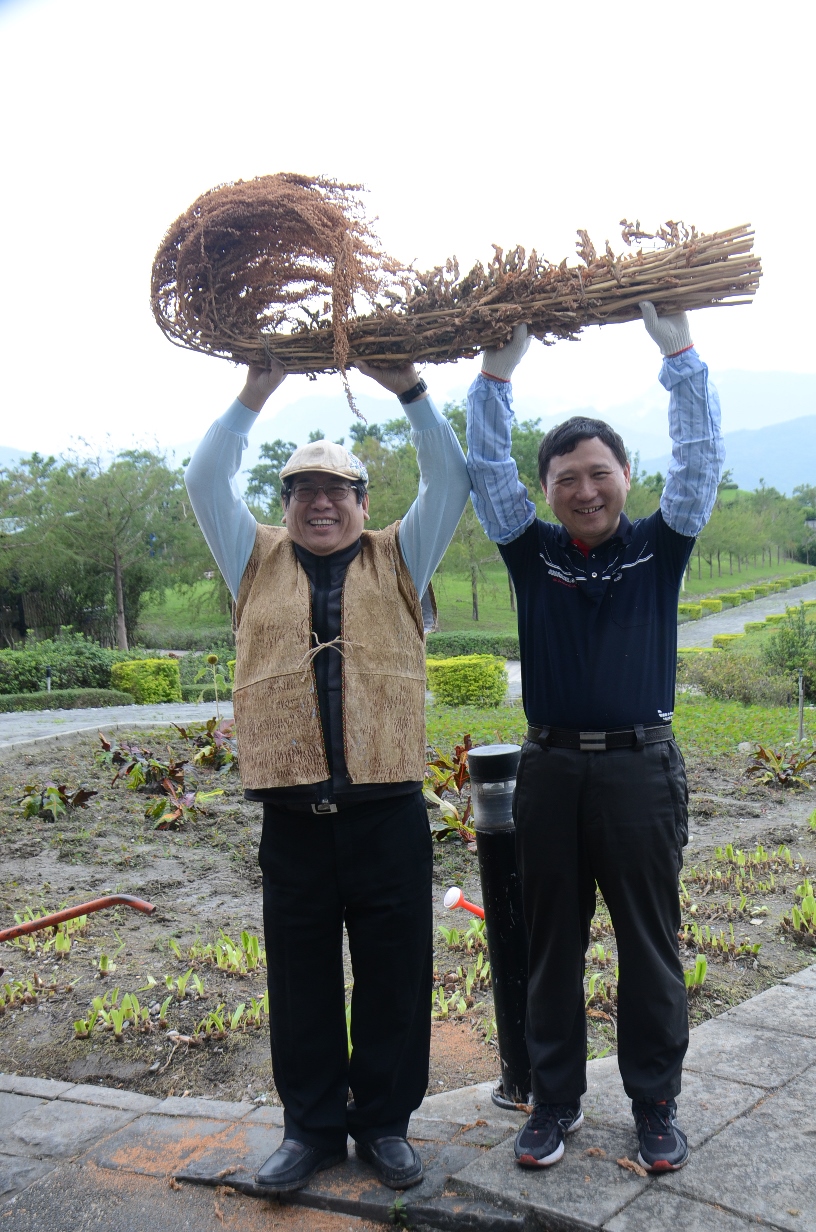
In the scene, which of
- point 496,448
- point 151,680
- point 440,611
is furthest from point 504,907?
point 440,611

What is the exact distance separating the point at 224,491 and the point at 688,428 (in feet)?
4.11

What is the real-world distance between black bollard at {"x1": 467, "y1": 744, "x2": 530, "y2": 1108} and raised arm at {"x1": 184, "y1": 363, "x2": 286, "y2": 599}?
0.90 m

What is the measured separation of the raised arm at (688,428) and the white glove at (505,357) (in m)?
0.32

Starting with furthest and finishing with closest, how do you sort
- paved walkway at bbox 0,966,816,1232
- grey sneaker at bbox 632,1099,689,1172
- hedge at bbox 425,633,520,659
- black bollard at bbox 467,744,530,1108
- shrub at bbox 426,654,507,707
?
hedge at bbox 425,633,520,659
shrub at bbox 426,654,507,707
black bollard at bbox 467,744,530,1108
grey sneaker at bbox 632,1099,689,1172
paved walkway at bbox 0,966,816,1232

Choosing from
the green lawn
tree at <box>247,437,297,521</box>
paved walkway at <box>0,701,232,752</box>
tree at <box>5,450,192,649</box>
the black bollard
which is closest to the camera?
the black bollard

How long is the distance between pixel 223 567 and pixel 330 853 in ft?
2.79

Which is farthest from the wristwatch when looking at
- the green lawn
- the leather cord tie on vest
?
the green lawn

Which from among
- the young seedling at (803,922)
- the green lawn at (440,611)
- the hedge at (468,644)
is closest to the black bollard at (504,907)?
the young seedling at (803,922)

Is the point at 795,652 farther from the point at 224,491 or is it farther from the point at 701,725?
the point at 224,491

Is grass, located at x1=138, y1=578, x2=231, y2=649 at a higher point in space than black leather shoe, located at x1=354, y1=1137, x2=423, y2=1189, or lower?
higher

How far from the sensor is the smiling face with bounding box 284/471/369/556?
8.47 ft

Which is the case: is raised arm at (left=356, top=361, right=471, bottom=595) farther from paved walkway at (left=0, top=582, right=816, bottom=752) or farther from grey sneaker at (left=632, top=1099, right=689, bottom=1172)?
paved walkway at (left=0, top=582, right=816, bottom=752)

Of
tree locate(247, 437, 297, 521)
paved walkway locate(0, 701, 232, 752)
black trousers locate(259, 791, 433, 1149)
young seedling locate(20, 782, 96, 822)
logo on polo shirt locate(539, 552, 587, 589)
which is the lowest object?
paved walkway locate(0, 701, 232, 752)

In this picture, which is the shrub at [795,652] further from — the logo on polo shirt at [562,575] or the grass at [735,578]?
the grass at [735,578]
